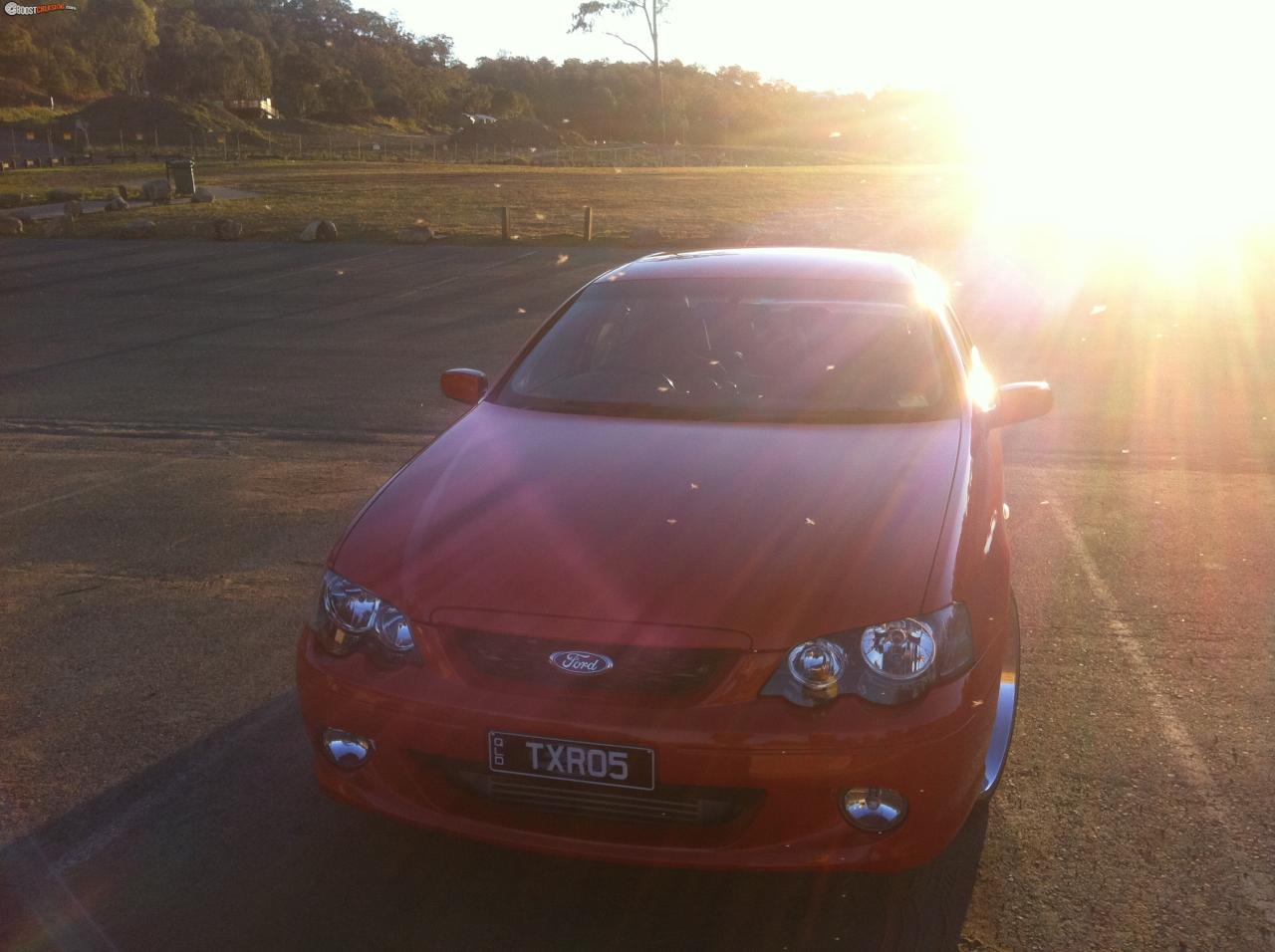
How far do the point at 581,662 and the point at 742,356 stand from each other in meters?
2.11

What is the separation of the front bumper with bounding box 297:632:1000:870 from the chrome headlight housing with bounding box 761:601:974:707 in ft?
0.10

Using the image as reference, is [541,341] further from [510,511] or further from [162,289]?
[162,289]

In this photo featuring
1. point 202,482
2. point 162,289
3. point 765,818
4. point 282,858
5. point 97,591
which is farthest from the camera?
point 162,289

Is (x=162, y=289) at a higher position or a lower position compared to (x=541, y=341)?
lower

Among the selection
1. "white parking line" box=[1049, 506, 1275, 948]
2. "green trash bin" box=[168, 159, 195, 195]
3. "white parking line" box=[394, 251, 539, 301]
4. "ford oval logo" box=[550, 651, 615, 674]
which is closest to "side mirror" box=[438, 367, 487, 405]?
"ford oval logo" box=[550, 651, 615, 674]

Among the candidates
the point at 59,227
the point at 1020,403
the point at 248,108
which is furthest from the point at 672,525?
the point at 248,108

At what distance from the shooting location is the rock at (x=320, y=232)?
25.1 metres

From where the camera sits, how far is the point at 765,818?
9.57 ft

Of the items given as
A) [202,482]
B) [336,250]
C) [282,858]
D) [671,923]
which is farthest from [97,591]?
[336,250]

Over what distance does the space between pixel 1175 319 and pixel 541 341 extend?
1268 centimetres

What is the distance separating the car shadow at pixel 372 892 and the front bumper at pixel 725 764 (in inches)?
10.7

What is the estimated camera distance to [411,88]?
113938 millimetres

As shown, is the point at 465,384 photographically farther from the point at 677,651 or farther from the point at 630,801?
the point at 630,801

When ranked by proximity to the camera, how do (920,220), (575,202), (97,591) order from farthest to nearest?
(575,202)
(920,220)
(97,591)
